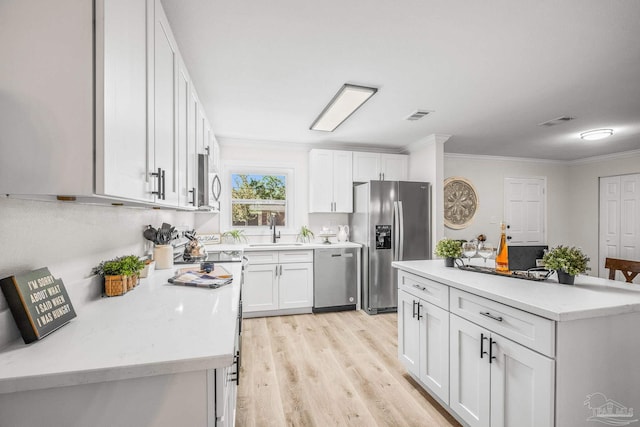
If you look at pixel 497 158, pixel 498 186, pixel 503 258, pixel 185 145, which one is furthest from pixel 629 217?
pixel 185 145

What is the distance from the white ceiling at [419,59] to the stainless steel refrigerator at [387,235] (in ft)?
2.98

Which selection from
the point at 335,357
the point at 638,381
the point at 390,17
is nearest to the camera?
the point at 638,381

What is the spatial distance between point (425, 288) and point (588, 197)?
590cm

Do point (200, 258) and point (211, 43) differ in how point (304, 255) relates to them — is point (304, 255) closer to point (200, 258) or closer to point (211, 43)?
point (200, 258)

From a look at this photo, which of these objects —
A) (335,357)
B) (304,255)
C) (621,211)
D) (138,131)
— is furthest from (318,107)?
(621,211)

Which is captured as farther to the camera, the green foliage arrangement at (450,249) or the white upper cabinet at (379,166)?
the white upper cabinet at (379,166)

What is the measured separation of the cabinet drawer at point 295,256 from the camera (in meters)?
3.85

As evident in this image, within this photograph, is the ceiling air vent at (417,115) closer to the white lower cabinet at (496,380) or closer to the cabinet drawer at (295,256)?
the cabinet drawer at (295,256)

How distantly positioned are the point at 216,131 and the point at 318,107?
1617mm

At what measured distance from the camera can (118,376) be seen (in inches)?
30.7

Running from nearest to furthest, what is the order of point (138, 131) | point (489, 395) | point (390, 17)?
point (138, 131) → point (489, 395) → point (390, 17)

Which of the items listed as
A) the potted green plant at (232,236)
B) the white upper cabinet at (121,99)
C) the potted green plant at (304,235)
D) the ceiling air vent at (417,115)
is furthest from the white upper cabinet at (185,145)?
the potted green plant at (304,235)

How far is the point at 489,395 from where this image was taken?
5.02ft

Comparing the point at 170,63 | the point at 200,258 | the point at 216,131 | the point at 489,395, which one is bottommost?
the point at 489,395
